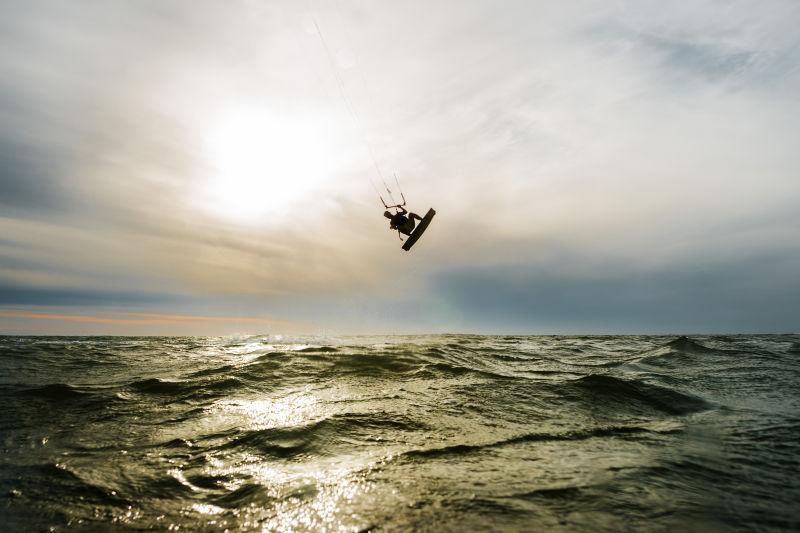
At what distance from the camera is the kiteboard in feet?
56.9

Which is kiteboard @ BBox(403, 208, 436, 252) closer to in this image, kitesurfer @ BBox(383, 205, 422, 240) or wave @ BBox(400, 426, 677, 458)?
kitesurfer @ BBox(383, 205, 422, 240)

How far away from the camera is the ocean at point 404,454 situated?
378 centimetres

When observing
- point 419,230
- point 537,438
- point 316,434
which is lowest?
point 316,434

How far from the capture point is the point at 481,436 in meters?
6.21

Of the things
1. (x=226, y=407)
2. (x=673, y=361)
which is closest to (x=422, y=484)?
(x=226, y=407)

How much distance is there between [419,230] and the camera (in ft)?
57.2

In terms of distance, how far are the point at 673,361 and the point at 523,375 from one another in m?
8.20

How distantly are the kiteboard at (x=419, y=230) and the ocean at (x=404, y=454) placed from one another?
7.30 metres

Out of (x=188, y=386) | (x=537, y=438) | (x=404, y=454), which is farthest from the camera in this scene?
(x=188, y=386)

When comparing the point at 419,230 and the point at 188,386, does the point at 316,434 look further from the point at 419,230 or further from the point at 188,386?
the point at 419,230

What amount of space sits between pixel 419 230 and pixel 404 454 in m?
12.8

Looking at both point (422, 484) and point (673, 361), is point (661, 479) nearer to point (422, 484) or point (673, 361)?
point (422, 484)

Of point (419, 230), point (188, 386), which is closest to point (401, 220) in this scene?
point (419, 230)

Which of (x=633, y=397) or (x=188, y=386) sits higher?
(x=633, y=397)
